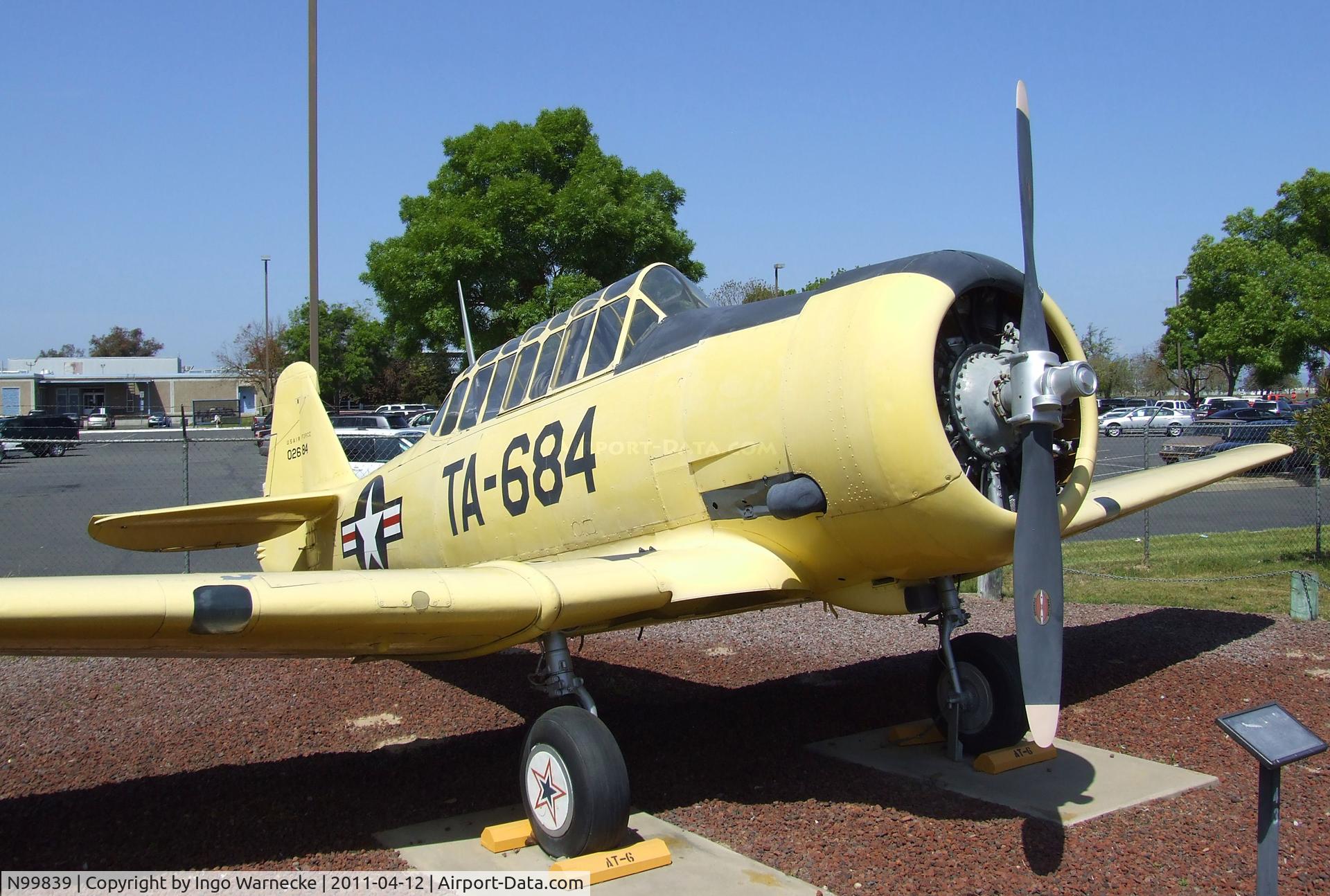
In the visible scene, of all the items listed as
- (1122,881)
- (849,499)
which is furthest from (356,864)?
(1122,881)

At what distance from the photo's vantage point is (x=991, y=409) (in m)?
4.60

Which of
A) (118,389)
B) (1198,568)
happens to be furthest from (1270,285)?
(118,389)

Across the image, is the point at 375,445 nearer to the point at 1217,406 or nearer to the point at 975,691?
the point at 975,691

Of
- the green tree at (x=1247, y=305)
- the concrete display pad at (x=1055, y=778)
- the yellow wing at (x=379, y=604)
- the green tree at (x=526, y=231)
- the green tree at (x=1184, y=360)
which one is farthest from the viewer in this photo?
the green tree at (x=1184, y=360)

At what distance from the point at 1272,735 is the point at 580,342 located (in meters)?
4.23

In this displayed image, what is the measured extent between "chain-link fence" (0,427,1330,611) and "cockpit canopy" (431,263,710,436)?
5.88m

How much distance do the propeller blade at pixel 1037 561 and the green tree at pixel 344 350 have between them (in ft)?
173

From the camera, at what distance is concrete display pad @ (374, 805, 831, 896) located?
4293mm

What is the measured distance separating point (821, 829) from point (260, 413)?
63.0 metres

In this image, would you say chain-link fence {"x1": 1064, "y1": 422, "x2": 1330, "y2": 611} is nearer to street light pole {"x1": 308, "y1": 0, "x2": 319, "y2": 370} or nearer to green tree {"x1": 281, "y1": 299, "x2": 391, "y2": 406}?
street light pole {"x1": 308, "y1": 0, "x2": 319, "y2": 370}

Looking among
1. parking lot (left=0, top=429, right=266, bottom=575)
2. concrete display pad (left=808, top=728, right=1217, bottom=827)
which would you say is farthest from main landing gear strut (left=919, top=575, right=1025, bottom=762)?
parking lot (left=0, top=429, right=266, bottom=575)

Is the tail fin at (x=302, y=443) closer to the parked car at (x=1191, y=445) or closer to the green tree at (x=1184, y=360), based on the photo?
the parked car at (x=1191, y=445)

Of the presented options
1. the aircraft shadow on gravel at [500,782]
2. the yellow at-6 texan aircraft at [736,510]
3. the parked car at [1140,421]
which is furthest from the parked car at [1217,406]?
the yellow at-6 texan aircraft at [736,510]

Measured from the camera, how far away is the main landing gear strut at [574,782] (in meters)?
4.50
